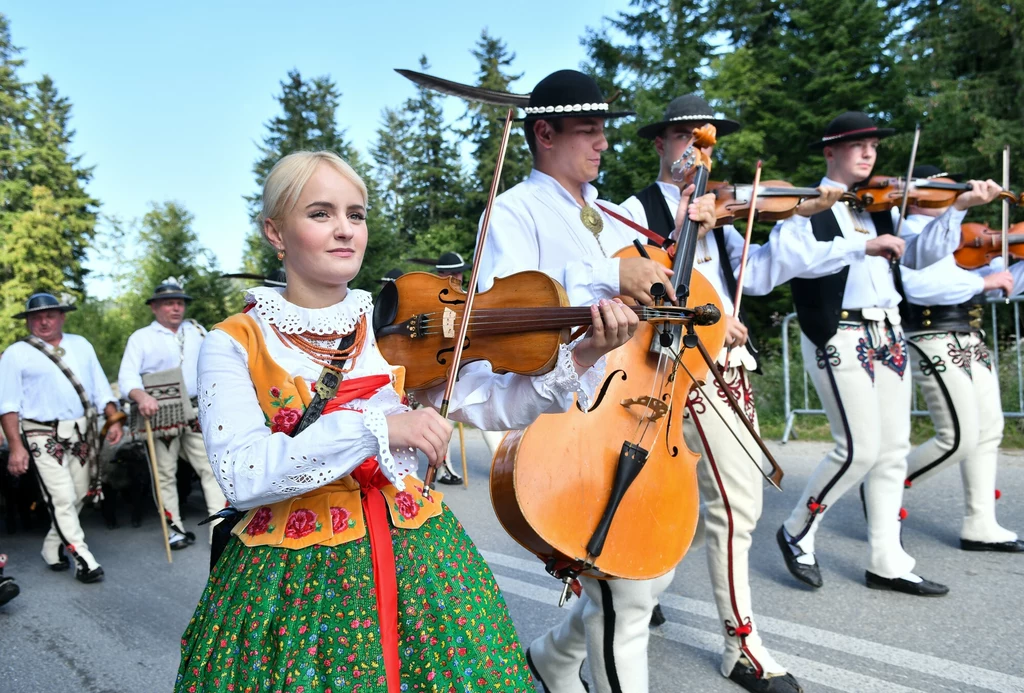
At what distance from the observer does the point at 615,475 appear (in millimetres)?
2316

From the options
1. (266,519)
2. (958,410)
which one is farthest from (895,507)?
(266,519)

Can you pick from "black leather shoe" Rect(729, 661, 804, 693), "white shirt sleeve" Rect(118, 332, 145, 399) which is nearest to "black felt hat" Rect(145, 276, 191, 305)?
"white shirt sleeve" Rect(118, 332, 145, 399)

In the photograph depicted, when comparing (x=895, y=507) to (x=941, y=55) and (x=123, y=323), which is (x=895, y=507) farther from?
(x=123, y=323)

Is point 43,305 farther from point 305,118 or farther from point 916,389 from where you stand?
point 305,118

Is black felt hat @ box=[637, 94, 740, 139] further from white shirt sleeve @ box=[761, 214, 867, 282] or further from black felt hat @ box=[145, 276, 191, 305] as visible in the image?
black felt hat @ box=[145, 276, 191, 305]

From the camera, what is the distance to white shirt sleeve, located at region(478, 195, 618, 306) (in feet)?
8.00

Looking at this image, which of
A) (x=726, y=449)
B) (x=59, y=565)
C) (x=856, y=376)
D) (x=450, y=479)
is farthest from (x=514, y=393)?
(x=450, y=479)

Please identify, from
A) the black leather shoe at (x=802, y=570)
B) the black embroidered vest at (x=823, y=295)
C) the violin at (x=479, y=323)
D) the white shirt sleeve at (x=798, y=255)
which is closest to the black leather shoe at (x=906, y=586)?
the black leather shoe at (x=802, y=570)

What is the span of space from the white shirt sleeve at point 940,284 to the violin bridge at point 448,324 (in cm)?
376

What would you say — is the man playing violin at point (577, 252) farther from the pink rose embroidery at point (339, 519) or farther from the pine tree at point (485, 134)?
the pine tree at point (485, 134)

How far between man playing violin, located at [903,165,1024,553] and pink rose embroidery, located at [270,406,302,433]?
4281 millimetres

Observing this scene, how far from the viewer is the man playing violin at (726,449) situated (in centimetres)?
306

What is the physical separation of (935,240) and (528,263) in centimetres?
321

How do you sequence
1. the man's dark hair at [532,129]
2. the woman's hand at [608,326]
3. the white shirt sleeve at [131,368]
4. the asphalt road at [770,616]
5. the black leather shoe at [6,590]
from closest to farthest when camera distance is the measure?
the woman's hand at [608,326] < the man's dark hair at [532,129] < the asphalt road at [770,616] < the black leather shoe at [6,590] < the white shirt sleeve at [131,368]
